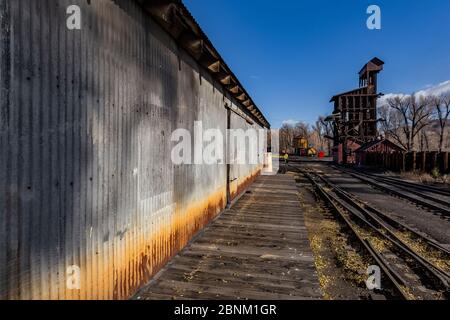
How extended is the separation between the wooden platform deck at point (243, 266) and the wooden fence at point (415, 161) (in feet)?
76.2

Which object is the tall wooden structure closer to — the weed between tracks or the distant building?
the distant building

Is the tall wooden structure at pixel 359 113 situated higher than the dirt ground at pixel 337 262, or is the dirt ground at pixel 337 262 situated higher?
the tall wooden structure at pixel 359 113

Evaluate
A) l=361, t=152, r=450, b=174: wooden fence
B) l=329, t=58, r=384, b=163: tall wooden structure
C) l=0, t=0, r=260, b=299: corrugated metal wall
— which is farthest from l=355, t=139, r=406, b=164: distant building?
l=0, t=0, r=260, b=299: corrugated metal wall

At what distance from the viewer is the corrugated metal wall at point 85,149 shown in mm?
1729

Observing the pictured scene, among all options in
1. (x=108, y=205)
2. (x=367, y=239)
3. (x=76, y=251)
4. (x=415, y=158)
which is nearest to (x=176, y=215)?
(x=108, y=205)

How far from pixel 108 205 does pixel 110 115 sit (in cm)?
101

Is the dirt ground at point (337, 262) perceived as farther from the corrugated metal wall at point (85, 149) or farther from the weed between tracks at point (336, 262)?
the corrugated metal wall at point (85, 149)

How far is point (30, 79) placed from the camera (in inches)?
71.1

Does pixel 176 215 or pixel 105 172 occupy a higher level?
pixel 105 172

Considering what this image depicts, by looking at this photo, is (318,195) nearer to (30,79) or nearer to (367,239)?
(367,239)

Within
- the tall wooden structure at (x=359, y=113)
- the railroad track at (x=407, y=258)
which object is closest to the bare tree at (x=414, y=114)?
the tall wooden structure at (x=359, y=113)

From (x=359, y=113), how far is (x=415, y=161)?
23.2m

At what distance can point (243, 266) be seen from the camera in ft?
12.7
